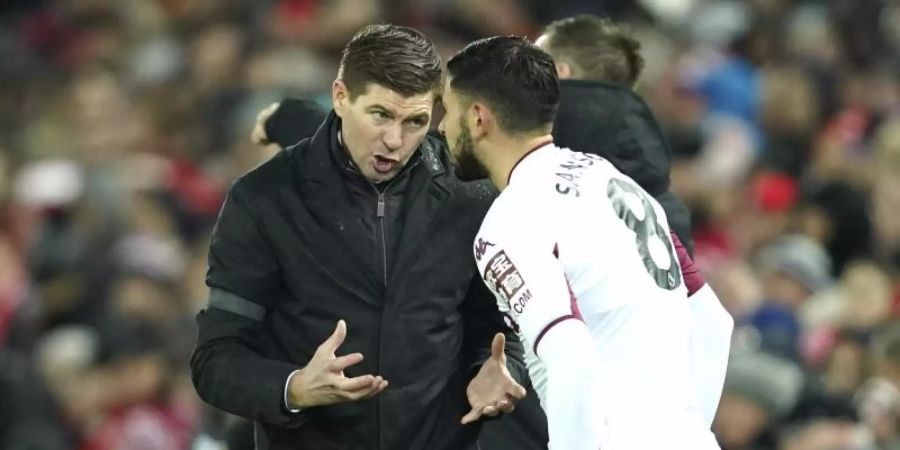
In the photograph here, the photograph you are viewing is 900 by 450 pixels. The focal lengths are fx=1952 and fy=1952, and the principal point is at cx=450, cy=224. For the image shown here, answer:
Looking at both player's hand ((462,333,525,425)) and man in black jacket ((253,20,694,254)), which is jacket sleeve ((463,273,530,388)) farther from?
man in black jacket ((253,20,694,254))

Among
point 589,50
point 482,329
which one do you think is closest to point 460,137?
point 482,329

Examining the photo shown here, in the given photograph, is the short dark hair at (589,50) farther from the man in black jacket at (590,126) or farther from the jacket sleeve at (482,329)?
the jacket sleeve at (482,329)

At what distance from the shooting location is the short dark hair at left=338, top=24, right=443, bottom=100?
14.4 ft

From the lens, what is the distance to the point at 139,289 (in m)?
9.30

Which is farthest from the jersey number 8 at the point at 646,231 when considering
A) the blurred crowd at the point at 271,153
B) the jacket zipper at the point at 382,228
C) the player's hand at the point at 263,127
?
the blurred crowd at the point at 271,153

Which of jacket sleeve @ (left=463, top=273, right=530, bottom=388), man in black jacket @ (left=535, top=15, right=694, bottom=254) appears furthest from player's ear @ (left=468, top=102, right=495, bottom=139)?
man in black jacket @ (left=535, top=15, right=694, bottom=254)

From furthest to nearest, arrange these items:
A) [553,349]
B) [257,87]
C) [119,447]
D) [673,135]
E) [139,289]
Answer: [257,87], [673,135], [139,289], [119,447], [553,349]

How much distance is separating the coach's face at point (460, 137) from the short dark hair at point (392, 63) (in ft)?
0.16

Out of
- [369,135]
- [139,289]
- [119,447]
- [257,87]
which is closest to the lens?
[369,135]

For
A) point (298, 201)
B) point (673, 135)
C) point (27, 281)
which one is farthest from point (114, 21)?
point (298, 201)

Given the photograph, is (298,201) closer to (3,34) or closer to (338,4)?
(338,4)

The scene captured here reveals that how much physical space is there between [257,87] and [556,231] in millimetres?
7508

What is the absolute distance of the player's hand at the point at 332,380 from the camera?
4.18 m

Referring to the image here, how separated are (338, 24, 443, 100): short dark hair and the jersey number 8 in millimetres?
488
